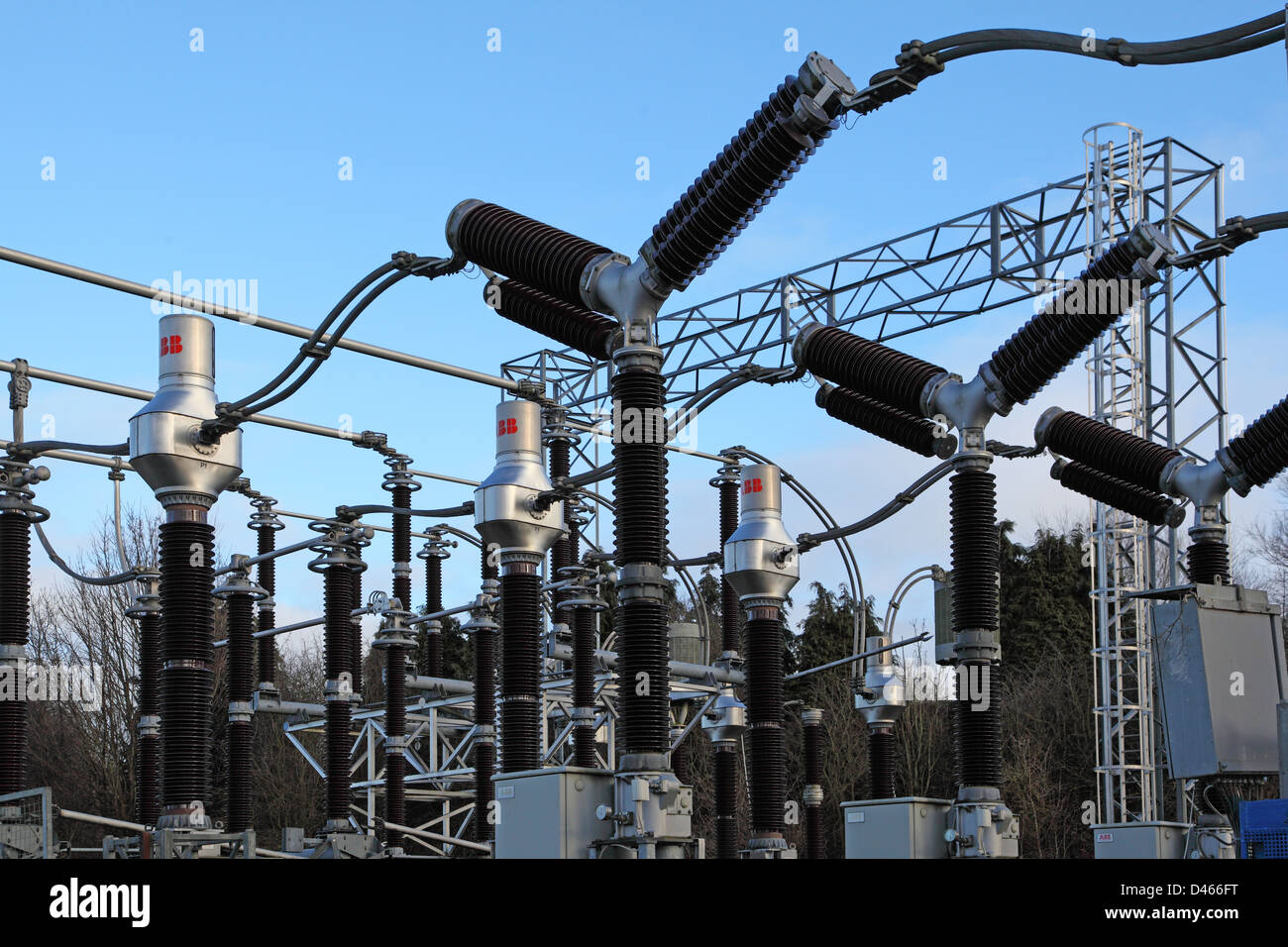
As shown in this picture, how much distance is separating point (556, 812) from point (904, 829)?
381 cm

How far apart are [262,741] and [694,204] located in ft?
133

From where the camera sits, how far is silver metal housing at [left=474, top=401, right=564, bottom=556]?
45.6ft

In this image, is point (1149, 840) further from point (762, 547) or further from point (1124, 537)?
point (1124, 537)

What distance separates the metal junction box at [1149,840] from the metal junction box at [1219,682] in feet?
2.95

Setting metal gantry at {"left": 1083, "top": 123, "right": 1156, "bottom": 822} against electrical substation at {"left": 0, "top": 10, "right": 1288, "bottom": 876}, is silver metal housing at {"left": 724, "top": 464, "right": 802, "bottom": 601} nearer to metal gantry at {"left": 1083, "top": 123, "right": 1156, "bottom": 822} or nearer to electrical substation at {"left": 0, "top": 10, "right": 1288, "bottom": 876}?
electrical substation at {"left": 0, "top": 10, "right": 1288, "bottom": 876}

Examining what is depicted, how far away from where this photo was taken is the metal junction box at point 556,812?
9.70 metres

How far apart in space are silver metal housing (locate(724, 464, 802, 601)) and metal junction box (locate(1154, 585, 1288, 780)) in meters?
3.51

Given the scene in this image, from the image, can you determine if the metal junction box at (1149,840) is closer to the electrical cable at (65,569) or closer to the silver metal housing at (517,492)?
the silver metal housing at (517,492)

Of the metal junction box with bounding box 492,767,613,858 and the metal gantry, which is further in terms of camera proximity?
the metal gantry

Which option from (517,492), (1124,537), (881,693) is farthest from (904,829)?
(1124,537)

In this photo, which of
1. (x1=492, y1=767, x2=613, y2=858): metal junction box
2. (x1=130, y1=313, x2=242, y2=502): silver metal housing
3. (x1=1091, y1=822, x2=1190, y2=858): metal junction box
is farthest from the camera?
(x1=1091, y1=822, x2=1190, y2=858): metal junction box

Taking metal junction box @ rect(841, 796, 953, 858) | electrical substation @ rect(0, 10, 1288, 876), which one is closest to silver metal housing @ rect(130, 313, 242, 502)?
electrical substation @ rect(0, 10, 1288, 876)

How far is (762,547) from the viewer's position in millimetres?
15133
